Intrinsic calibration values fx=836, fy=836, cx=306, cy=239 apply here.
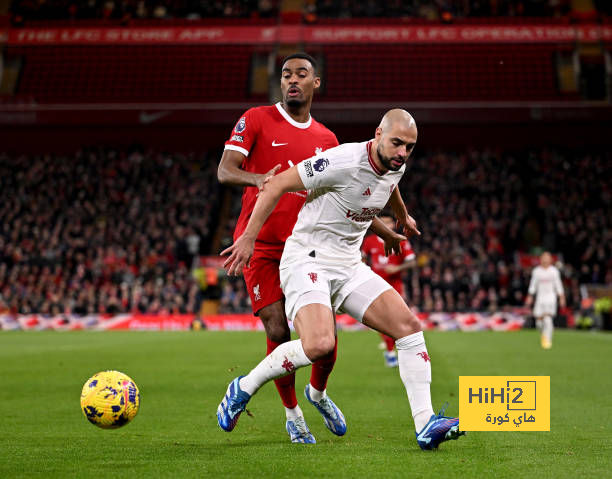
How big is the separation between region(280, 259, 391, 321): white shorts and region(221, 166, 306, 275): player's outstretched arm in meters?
0.49

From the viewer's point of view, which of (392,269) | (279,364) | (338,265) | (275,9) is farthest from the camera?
(275,9)

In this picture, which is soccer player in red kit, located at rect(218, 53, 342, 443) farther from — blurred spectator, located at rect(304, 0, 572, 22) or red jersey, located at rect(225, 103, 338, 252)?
blurred spectator, located at rect(304, 0, 572, 22)

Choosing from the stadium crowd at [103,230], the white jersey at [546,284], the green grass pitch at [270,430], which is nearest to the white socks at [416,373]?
the green grass pitch at [270,430]

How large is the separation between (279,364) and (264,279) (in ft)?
2.61

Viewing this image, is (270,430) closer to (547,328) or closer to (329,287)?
(329,287)

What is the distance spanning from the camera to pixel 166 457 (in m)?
5.16

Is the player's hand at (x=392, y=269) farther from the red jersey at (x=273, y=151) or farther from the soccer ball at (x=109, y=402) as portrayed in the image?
the soccer ball at (x=109, y=402)

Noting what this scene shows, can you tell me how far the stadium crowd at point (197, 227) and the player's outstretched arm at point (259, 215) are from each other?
20421 mm

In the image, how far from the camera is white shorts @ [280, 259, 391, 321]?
5539 mm

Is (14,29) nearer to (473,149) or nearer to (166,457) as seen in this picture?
(473,149)

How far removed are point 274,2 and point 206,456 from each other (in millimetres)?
33685

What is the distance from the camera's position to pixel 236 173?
580cm

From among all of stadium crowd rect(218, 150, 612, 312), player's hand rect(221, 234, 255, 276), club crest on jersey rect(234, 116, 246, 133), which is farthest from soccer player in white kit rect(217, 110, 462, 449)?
stadium crowd rect(218, 150, 612, 312)

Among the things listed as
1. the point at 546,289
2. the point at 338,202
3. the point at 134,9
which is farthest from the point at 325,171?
the point at 134,9
